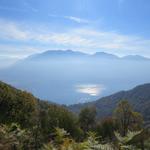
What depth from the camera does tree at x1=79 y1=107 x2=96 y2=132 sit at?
75562 millimetres

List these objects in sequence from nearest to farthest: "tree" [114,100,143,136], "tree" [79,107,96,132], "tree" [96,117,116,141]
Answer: "tree" [114,100,143,136] → "tree" [96,117,116,141] → "tree" [79,107,96,132]

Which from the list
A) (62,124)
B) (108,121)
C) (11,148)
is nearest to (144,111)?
(108,121)

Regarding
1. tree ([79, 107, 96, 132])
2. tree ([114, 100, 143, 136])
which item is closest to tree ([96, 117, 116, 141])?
tree ([79, 107, 96, 132])

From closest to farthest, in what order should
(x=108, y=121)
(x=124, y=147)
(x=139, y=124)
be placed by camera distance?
(x=124, y=147) < (x=139, y=124) < (x=108, y=121)

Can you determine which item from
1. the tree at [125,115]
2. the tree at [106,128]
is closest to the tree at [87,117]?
the tree at [106,128]

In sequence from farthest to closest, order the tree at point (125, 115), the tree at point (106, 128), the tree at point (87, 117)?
1. the tree at point (87, 117)
2. the tree at point (106, 128)
3. the tree at point (125, 115)

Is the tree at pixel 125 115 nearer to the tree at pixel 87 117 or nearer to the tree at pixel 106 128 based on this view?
the tree at pixel 106 128

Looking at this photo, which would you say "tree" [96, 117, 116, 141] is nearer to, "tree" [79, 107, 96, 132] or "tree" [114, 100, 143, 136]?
"tree" [79, 107, 96, 132]

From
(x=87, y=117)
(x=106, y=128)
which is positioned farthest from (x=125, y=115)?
(x=87, y=117)

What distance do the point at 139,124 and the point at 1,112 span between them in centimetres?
2754

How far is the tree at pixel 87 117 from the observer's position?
75.6m

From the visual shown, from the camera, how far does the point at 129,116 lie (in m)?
64.2

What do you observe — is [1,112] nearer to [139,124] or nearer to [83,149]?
[139,124]

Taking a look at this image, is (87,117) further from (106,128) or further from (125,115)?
(125,115)
